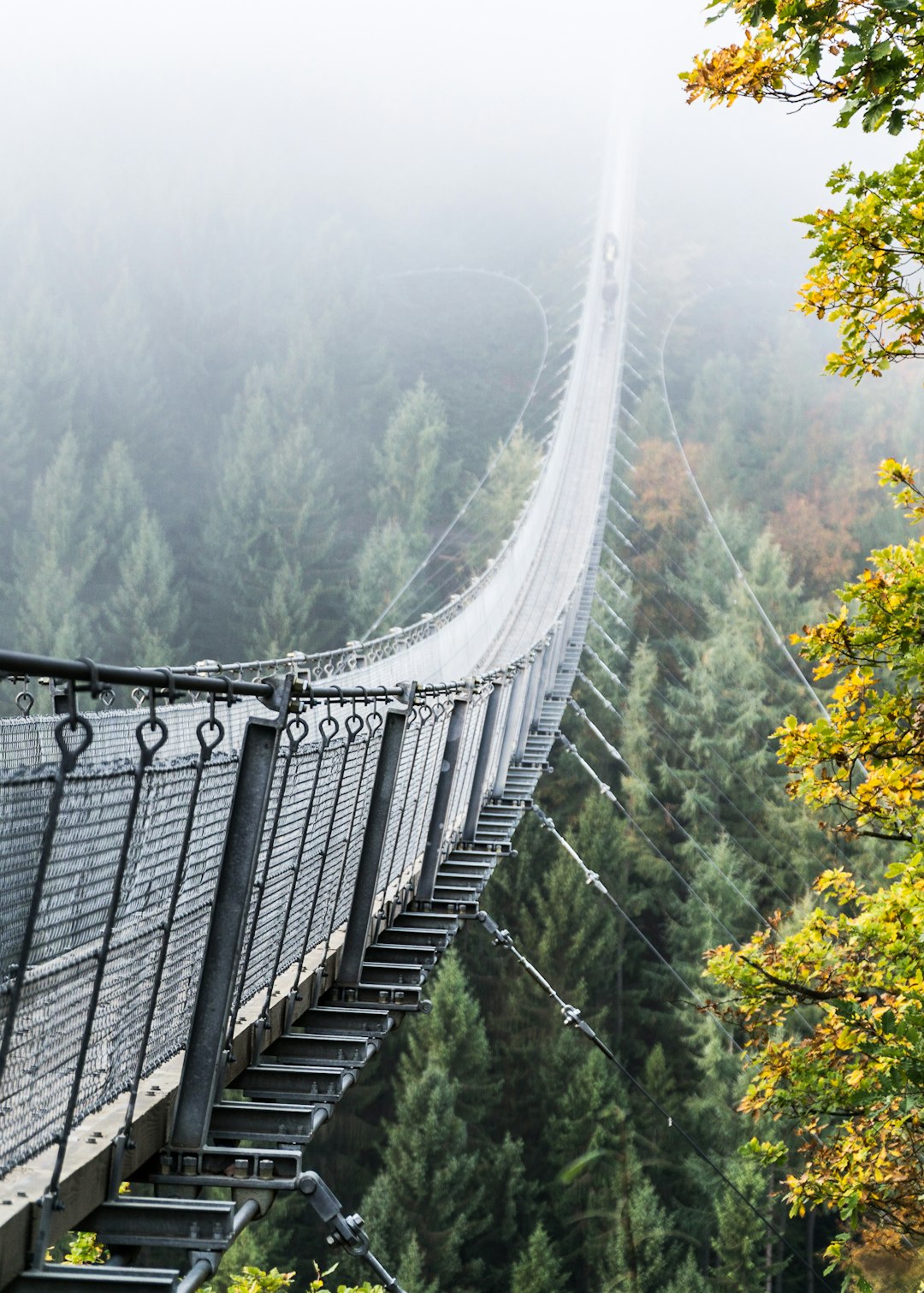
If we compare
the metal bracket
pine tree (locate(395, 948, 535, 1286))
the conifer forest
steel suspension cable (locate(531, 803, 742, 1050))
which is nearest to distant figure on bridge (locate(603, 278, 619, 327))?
the conifer forest

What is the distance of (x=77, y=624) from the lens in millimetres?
33000

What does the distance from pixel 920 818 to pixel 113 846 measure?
278 centimetres

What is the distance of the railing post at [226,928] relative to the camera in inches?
72.9

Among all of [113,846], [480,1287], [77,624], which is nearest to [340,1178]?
[480,1287]

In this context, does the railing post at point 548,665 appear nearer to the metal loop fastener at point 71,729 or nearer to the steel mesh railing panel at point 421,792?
the steel mesh railing panel at point 421,792

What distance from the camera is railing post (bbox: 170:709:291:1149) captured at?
1852 mm

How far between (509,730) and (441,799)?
260 cm

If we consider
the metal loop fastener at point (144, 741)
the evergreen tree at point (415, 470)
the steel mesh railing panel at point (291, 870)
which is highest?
the evergreen tree at point (415, 470)

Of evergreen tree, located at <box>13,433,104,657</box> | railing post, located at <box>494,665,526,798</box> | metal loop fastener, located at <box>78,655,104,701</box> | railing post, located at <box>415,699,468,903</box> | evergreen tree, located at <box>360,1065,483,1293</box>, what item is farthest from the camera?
evergreen tree, located at <box>13,433,104,657</box>

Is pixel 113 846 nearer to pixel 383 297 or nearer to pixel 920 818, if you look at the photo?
pixel 920 818

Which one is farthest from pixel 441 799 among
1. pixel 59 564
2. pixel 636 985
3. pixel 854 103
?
pixel 59 564

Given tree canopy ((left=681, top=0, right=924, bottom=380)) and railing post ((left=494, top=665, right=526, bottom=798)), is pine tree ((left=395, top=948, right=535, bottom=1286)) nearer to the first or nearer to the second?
railing post ((left=494, top=665, right=526, bottom=798))

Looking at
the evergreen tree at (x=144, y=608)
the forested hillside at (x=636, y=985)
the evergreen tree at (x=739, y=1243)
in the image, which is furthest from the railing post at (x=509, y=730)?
the evergreen tree at (x=144, y=608)

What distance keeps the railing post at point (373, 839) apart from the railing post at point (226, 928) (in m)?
1.08
